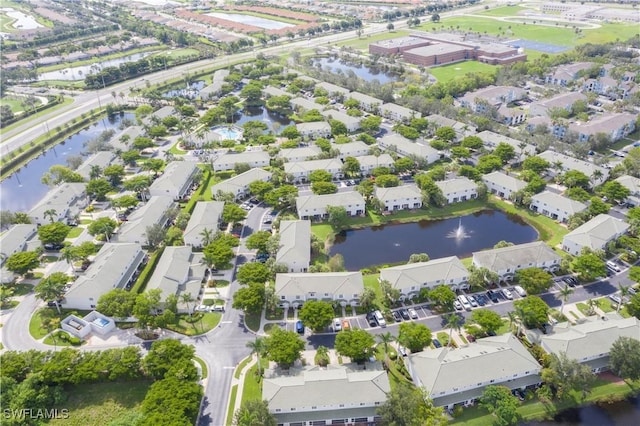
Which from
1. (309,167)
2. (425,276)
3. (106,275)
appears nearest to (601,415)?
(425,276)

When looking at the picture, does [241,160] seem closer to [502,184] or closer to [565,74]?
[502,184]

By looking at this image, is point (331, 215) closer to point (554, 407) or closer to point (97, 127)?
point (554, 407)

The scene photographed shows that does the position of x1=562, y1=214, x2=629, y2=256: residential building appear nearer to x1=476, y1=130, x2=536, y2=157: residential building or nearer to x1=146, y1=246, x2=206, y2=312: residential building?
x1=476, y1=130, x2=536, y2=157: residential building

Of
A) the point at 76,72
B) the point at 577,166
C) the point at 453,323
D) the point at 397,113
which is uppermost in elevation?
the point at 76,72

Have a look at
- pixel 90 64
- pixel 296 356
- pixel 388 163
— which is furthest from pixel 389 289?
pixel 90 64

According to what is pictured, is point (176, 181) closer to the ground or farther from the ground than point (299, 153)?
closer to the ground

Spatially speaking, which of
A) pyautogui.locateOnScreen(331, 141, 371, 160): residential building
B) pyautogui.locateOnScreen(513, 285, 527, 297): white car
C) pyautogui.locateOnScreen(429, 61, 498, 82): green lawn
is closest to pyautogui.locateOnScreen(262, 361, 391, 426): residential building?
pyautogui.locateOnScreen(513, 285, 527, 297): white car

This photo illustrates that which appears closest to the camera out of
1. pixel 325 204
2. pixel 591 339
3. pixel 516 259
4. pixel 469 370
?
pixel 469 370

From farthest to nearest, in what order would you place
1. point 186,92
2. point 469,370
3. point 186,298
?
1. point 186,92
2. point 186,298
3. point 469,370
